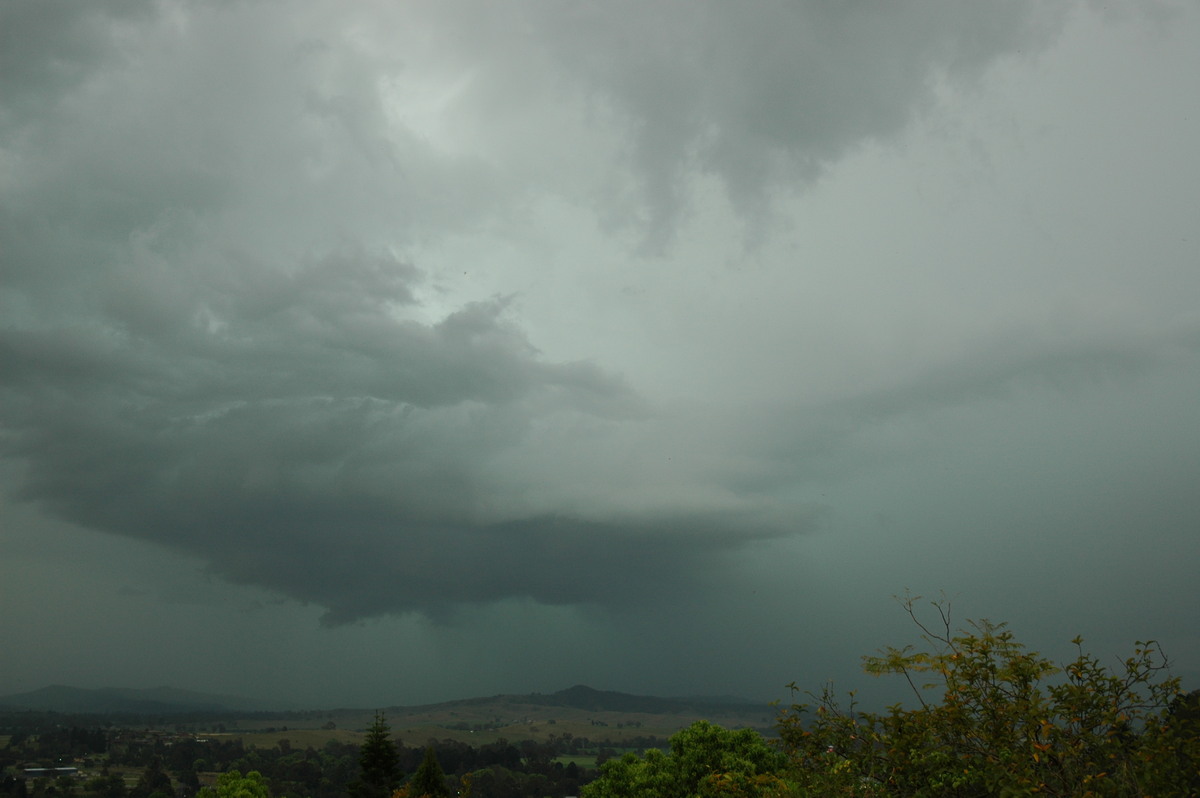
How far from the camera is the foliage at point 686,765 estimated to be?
41.3m

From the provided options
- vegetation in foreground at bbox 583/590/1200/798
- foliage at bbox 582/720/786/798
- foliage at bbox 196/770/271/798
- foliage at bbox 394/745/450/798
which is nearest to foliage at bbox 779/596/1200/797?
vegetation in foreground at bbox 583/590/1200/798

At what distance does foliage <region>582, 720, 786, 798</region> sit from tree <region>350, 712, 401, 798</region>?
39.3 meters

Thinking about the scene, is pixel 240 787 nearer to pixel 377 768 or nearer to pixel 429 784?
pixel 377 768

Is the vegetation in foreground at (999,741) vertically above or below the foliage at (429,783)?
above

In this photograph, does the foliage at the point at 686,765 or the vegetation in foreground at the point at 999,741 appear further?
the foliage at the point at 686,765

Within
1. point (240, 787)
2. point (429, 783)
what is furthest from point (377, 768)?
point (429, 783)

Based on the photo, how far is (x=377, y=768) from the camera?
255ft

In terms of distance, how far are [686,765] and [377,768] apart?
47.3m

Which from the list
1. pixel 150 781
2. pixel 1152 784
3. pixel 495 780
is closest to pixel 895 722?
pixel 1152 784

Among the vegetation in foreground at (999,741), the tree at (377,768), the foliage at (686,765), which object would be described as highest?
the vegetation in foreground at (999,741)

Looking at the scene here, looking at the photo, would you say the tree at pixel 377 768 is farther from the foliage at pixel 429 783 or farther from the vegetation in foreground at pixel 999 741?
the vegetation in foreground at pixel 999 741

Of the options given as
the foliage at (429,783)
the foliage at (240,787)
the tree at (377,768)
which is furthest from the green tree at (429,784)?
the foliage at (240,787)

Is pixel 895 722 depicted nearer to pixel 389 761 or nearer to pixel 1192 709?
pixel 1192 709

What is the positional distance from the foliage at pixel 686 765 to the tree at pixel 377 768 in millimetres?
39346
